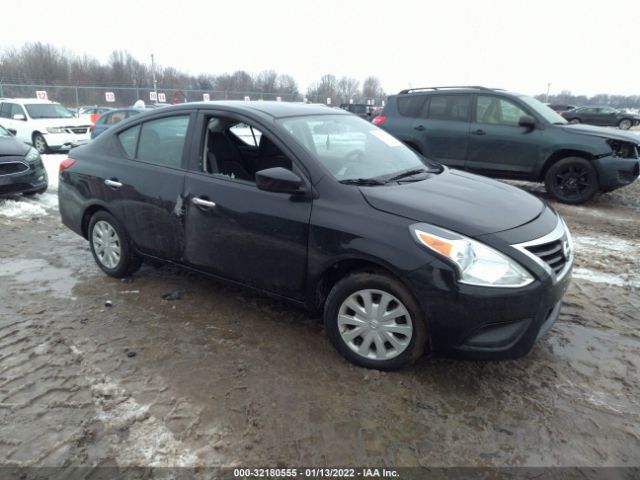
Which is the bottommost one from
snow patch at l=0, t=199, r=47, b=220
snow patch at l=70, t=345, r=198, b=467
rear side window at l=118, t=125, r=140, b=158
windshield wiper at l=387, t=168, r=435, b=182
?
snow patch at l=70, t=345, r=198, b=467

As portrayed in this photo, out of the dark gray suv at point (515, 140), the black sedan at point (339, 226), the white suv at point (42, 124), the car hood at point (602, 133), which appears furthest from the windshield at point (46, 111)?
the car hood at point (602, 133)

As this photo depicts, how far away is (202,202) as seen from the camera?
3455mm

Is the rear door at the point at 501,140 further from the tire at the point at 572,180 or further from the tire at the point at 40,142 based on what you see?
the tire at the point at 40,142

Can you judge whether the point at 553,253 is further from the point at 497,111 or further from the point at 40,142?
the point at 40,142

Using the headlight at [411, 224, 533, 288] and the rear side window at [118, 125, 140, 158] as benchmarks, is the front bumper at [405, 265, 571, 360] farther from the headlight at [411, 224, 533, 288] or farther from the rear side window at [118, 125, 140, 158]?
the rear side window at [118, 125, 140, 158]

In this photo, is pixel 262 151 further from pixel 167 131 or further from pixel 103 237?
pixel 103 237

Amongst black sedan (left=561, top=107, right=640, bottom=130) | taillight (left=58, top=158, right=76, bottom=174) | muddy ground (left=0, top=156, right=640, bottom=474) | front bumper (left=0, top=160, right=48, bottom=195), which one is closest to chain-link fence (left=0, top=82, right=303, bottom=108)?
front bumper (left=0, top=160, right=48, bottom=195)

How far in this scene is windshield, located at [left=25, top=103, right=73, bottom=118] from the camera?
14.4m

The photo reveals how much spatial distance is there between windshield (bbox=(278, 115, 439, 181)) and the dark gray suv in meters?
4.42

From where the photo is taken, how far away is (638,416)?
2.60 m

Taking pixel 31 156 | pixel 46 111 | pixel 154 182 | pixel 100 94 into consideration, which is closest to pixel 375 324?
pixel 154 182

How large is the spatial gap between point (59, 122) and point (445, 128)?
12244mm

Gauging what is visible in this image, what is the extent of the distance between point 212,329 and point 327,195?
4.66ft

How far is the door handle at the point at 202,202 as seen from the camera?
11.2 feet
